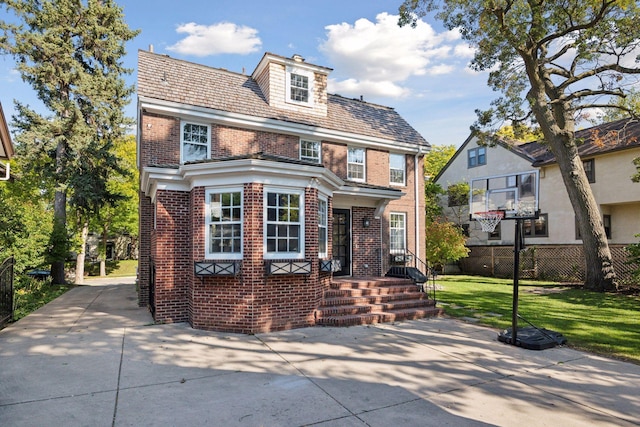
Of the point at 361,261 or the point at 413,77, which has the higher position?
the point at 413,77

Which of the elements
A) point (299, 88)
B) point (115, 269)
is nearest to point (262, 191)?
point (299, 88)

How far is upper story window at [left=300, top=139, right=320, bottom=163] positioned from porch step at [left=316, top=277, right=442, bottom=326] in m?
4.81

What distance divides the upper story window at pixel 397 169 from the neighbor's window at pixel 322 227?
18.3ft

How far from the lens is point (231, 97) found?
38.6 feet

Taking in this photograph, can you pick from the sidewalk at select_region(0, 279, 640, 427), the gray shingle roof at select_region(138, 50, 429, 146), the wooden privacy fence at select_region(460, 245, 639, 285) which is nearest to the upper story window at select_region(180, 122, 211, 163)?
the gray shingle roof at select_region(138, 50, 429, 146)

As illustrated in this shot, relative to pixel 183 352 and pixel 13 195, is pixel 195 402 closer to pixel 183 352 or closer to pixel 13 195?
pixel 183 352

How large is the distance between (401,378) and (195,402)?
2.65m

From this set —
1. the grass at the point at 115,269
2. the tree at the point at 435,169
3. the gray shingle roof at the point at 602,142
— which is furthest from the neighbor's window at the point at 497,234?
the grass at the point at 115,269

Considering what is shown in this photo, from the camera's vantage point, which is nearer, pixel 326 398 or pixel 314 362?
pixel 326 398

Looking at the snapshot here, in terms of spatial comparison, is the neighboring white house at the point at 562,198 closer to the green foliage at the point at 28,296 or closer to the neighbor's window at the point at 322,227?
the neighbor's window at the point at 322,227

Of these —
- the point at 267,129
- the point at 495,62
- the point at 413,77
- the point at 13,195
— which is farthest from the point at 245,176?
the point at 13,195

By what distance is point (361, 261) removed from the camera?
12.4 metres

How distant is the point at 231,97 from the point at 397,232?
25.0 ft

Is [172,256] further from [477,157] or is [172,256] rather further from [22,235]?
[477,157]
